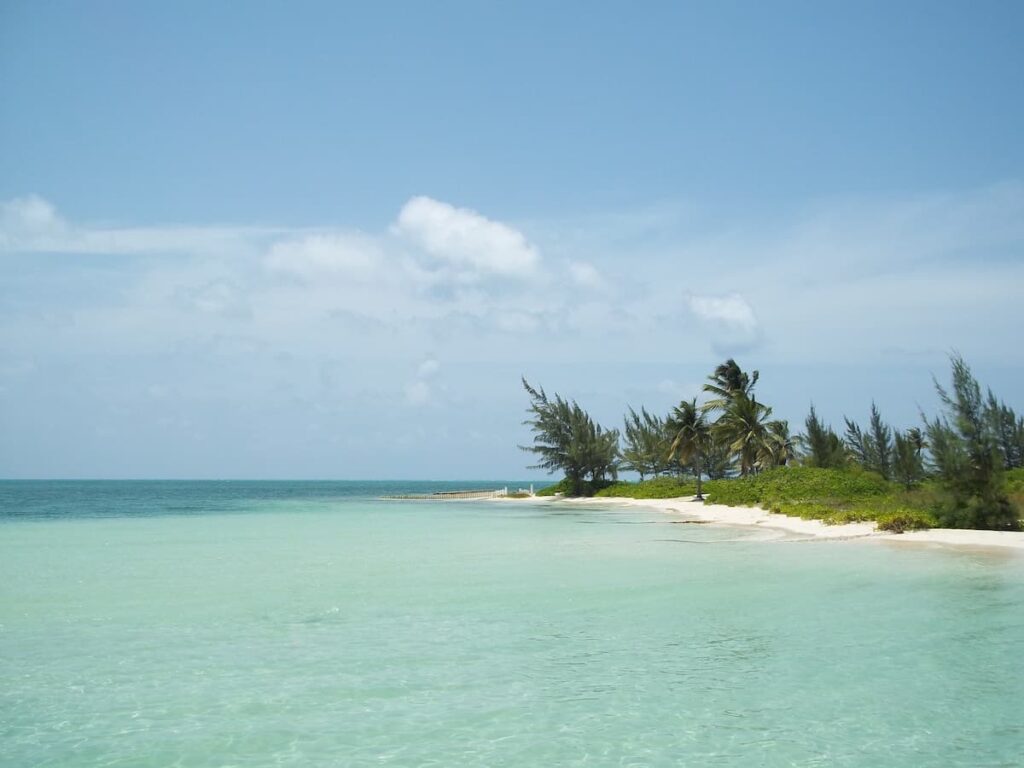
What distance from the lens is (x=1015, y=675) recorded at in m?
9.34

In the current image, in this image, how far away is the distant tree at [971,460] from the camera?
23719 mm

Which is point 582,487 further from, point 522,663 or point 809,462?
point 522,663

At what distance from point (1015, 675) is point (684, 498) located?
4705 centimetres

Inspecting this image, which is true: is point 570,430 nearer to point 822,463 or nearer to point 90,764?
point 822,463

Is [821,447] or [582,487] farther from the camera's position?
[582,487]

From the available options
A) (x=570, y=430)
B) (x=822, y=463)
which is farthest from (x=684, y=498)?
(x=570, y=430)

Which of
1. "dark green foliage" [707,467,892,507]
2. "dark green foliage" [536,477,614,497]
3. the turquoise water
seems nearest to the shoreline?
"dark green foliage" [707,467,892,507]

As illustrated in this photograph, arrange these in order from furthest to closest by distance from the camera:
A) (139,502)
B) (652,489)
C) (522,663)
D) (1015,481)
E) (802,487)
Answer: (139,502) → (652,489) → (802,487) → (1015,481) → (522,663)

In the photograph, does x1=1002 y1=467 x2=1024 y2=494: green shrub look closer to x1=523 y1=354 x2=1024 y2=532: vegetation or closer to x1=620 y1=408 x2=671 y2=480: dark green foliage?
x1=523 y1=354 x2=1024 y2=532: vegetation

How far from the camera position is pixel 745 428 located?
49.0 metres

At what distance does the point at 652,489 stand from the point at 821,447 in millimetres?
15000

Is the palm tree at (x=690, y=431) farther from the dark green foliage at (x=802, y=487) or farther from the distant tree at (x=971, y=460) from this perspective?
the distant tree at (x=971, y=460)

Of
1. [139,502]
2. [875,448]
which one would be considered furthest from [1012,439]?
[139,502]

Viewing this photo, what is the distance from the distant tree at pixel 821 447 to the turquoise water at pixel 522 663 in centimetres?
3061
